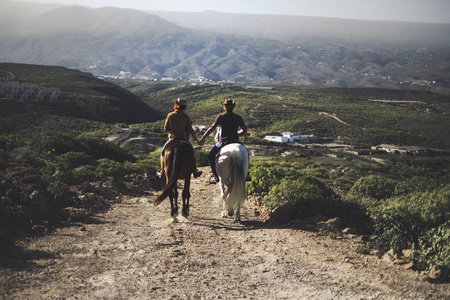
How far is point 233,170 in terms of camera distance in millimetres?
9477

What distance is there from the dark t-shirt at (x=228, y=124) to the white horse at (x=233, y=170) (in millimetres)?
350

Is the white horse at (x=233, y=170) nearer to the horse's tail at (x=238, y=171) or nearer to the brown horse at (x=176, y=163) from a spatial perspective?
the horse's tail at (x=238, y=171)

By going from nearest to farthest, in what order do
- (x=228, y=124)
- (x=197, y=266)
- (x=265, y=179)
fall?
(x=197, y=266) → (x=228, y=124) → (x=265, y=179)

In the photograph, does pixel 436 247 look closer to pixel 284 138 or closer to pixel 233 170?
pixel 233 170

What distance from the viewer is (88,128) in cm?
5556

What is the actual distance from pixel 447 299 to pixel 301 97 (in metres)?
147

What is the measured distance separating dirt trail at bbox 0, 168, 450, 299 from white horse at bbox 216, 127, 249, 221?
837 mm

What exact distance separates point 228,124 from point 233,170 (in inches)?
51.5

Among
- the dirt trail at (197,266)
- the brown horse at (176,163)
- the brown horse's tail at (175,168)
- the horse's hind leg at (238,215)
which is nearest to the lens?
the dirt trail at (197,266)

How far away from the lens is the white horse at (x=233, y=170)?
31.1 feet

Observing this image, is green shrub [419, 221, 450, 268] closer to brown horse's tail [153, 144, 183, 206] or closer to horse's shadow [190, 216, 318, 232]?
horse's shadow [190, 216, 318, 232]

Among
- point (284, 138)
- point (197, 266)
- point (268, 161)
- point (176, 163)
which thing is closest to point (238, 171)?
point (176, 163)

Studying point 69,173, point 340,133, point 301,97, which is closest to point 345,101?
point 301,97

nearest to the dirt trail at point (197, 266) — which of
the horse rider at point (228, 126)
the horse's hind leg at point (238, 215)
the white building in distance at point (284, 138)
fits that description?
the horse's hind leg at point (238, 215)
